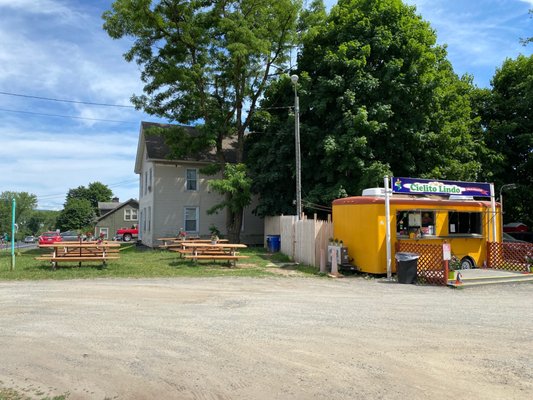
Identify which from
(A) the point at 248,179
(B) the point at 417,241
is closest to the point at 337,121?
(A) the point at 248,179

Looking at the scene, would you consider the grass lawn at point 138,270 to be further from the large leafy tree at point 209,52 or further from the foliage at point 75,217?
the foliage at point 75,217

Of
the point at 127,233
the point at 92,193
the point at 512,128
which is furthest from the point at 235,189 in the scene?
the point at 92,193

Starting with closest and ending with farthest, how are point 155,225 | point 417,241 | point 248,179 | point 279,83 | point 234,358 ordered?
point 234,358 < point 417,241 < point 248,179 < point 279,83 < point 155,225

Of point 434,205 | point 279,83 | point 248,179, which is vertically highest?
point 279,83

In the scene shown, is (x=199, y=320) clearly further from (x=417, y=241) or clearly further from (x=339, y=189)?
(x=339, y=189)

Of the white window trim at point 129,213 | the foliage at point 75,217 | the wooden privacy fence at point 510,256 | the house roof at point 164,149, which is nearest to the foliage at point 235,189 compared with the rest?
the house roof at point 164,149

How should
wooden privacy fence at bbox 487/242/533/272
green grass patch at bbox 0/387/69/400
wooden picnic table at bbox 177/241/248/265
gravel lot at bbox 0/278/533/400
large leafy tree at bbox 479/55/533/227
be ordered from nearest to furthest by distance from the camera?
green grass patch at bbox 0/387/69/400 → gravel lot at bbox 0/278/533/400 → wooden privacy fence at bbox 487/242/533/272 → wooden picnic table at bbox 177/241/248/265 → large leafy tree at bbox 479/55/533/227

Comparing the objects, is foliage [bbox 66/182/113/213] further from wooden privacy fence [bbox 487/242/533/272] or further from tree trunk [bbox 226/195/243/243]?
wooden privacy fence [bbox 487/242/533/272]

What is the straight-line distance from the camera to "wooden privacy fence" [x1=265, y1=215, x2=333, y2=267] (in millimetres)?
17047

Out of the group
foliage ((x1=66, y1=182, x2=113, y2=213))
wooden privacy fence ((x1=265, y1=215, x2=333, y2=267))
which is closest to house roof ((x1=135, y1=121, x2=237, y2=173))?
wooden privacy fence ((x1=265, y1=215, x2=333, y2=267))

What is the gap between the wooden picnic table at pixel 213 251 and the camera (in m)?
16.6

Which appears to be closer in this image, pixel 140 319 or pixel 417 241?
pixel 140 319

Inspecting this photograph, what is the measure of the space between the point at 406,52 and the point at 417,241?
12.2 m

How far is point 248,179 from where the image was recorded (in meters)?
24.4
